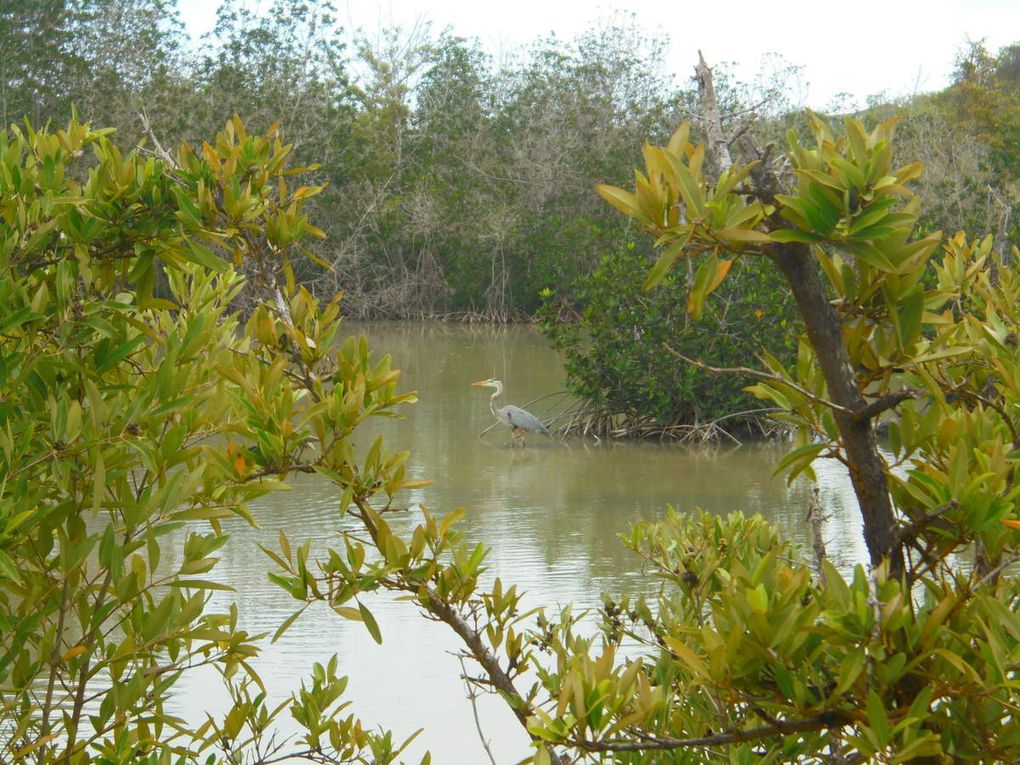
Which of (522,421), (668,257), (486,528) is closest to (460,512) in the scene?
(668,257)

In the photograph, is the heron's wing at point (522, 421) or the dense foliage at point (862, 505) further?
the heron's wing at point (522, 421)

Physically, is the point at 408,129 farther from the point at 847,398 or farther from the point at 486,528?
the point at 847,398

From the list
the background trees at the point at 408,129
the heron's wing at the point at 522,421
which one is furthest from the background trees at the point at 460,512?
the background trees at the point at 408,129

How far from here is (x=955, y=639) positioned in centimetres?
140

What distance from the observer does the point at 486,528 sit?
7.36 meters

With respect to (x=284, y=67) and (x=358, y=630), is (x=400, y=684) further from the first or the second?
(x=284, y=67)

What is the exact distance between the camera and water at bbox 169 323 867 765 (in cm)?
450

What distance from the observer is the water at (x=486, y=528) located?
450 centimetres

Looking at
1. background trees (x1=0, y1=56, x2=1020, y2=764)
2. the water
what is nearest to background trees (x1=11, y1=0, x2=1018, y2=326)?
the water

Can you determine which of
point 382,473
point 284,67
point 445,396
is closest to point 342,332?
point 284,67

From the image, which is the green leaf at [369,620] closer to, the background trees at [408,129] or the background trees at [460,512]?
the background trees at [460,512]

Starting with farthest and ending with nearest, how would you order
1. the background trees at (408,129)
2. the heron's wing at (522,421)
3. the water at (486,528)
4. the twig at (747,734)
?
the background trees at (408,129)
the heron's wing at (522,421)
the water at (486,528)
the twig at (747,734)

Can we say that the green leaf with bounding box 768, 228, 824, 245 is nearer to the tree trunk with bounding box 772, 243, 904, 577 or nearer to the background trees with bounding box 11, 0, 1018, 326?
the tree trunk with bounding box 772, 243, 904, 577

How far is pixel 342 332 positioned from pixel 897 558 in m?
21.1
